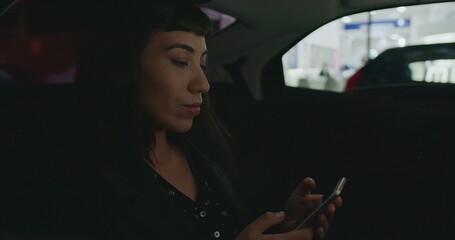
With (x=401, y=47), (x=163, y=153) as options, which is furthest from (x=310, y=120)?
(x=163, y=153)

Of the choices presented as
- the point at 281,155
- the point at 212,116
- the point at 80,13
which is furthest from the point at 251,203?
the point at 80,13

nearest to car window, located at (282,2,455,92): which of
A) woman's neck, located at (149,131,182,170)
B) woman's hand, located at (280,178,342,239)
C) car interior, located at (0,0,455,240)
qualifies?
car interior, located at (0,0,455,240)

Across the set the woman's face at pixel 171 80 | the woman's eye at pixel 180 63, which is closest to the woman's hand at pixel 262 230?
the woman's face at pixel 171 80

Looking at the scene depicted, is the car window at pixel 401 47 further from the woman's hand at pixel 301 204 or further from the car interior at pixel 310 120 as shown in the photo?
the woman's hand at pixel 301 204

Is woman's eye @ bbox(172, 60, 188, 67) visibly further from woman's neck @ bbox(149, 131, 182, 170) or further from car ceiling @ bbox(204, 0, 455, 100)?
car ceiling @ bbox(204, 0, 455, 100)

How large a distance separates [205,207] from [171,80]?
0.33 metres

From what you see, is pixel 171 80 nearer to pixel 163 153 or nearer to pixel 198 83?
pixel 198 83

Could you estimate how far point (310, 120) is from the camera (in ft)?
7.04

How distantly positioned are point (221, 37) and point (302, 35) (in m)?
0.32

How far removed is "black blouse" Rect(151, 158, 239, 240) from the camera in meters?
1.12

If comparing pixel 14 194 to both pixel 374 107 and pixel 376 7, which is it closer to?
pixel 376 7

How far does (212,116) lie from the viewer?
146cm

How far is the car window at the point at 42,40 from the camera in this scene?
1.61 meters

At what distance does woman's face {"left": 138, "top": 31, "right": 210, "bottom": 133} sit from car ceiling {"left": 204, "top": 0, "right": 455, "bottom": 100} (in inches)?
18.4
